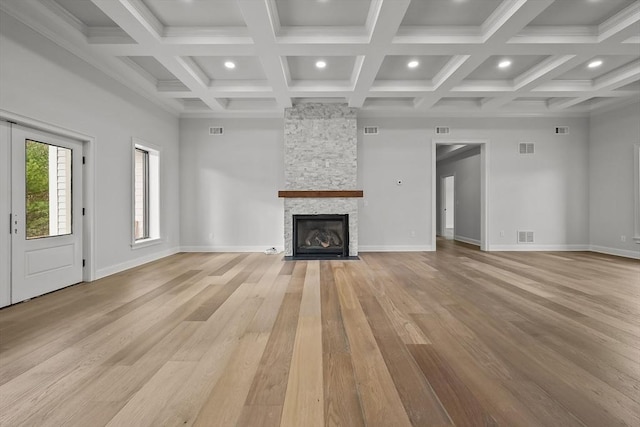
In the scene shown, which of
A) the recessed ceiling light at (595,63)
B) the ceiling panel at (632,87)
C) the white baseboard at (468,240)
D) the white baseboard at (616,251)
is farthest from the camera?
the white baseboard at (468,240)

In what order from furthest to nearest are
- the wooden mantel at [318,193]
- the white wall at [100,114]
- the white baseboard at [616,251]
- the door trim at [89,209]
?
the wooden mantel at [318,193]
the white baseboard at [616,251]
the door trim at [89,209]
the white wall at [100,114]

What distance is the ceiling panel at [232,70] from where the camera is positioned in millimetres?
4531

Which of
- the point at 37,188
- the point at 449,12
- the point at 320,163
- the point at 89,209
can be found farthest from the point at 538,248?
the point at 37,188

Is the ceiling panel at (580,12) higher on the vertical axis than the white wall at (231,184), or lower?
higher

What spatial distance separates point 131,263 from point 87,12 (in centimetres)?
356

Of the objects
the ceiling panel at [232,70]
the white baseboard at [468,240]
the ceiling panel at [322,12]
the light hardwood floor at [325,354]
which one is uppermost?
the ceiling panel at [232,70]

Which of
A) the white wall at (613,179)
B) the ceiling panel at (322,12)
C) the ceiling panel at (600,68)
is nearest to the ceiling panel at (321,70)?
the ceiling panel at (322,12)

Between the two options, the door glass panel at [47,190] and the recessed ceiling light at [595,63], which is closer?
the door glass panel at [47,190]

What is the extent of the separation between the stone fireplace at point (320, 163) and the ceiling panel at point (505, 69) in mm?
2363

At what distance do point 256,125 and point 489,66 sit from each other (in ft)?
15.3

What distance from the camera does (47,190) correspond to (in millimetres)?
3572

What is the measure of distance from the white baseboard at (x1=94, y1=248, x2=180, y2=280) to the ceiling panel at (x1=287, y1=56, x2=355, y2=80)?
4173 millimetres

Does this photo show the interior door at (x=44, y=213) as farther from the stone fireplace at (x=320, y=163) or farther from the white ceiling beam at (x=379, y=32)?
the white ceiling beam at (x=379, y=32)

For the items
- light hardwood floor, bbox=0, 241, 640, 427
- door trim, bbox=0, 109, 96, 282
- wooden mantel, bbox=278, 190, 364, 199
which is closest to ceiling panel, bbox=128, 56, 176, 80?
door trim, bbox=0, 109, 96, 282
